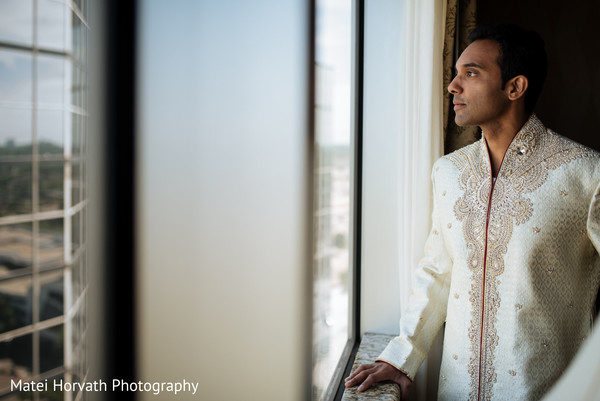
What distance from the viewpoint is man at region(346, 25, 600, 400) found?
1245 millimetres

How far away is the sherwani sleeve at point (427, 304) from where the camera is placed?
148 cm

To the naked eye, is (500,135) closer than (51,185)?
No

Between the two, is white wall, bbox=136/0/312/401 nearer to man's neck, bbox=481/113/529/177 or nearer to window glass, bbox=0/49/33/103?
window glass, bbox=0/49/33/103

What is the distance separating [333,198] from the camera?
81.7 inches

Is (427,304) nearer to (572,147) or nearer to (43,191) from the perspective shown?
(572,147)

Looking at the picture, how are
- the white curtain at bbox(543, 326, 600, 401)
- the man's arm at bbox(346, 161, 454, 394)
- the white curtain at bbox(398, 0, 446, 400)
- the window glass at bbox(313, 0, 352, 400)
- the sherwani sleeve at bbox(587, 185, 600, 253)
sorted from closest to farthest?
the white curtain at bbox(543, 326, 600, 401) < the sherwani sleeve at bbox(587, 185, 600, 253) < the man's arm at bbox(346, 161, 454, 394) < the white curtain at bbox(398, 0, 446, 400) < the window glass at bbox(313, 0, 352, 400)

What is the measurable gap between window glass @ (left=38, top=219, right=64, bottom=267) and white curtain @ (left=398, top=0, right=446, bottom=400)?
1.40 m

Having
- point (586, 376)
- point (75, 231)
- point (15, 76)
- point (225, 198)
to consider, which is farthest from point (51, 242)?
point (225, 198)

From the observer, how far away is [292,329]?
1.61 metres

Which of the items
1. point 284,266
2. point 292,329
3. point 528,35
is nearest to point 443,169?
point 528,35

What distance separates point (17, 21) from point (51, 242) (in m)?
0.20

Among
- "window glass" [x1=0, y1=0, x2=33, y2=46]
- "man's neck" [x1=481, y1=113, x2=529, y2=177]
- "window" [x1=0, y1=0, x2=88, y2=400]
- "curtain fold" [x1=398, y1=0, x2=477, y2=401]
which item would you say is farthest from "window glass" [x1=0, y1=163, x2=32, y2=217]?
"curtain fold" [x1=398, y1=0, x2=477, y2=401]

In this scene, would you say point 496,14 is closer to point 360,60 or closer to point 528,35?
point 360,60

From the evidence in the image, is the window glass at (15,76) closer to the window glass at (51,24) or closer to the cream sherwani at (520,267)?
the window glass at (51,24)
